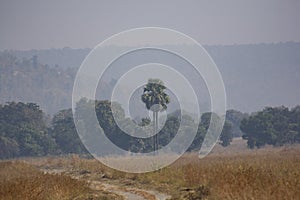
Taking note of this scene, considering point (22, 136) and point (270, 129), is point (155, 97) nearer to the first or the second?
point (270, 129)

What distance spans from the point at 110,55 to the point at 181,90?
355 inches

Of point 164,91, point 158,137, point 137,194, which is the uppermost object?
point 164,91

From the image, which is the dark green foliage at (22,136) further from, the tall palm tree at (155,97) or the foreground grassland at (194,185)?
the foreground grassland at (194,185)

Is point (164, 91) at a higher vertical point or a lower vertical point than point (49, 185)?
higher

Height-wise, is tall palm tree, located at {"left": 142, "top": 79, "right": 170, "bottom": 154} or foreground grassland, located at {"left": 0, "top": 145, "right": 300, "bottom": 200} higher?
tall palm tree, located at {"left": 142, "top": 79, "right": 170, "bottom": 154}

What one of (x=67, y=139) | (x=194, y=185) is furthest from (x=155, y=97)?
(x=194, y=185)

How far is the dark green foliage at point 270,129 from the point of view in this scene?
74.8 meters

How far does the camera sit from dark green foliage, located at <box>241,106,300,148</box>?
74.8 metres

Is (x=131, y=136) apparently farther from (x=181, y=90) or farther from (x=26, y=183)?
(x=26, y=183)

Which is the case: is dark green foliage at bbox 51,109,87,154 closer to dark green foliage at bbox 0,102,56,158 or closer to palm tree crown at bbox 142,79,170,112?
dark green foliage at bbox 0,102,56,158

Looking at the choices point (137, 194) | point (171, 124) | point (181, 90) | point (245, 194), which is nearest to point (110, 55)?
point (181, 90)

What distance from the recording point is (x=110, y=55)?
46250 millimetres

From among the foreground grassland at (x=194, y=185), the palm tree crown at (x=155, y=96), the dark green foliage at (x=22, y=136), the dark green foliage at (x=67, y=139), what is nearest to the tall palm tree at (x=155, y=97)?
the palm tree crown at (x=155, y=96)

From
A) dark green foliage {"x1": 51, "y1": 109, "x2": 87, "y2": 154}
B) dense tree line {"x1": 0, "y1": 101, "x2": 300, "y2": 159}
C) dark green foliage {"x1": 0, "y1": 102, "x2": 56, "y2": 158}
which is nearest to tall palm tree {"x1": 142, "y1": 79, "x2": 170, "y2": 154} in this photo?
dense tree line {"x1": 0, "y1": 101, "x2": 300, "y2": 159}
